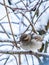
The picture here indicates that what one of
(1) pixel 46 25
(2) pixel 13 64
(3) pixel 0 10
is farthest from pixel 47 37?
(3) pixel 0 10

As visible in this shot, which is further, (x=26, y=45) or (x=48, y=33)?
(x=48, y=33)

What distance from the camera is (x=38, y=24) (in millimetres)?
1621

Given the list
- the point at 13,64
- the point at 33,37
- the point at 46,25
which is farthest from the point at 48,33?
the point at 33,37

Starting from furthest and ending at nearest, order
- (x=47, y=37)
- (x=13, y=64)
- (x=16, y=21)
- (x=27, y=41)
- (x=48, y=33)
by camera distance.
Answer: (x=16, y=21), (x=13, y=64), (x=48, y=33), (x=47, y=37), (x=27, y=41)

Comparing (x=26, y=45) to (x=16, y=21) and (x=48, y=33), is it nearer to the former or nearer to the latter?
(x=48, y=33)

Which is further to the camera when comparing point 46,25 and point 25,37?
point 46,25

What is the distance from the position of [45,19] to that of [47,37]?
0.42 ft

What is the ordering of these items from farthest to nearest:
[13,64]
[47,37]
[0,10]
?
[0,10], [13,64], [47,37]

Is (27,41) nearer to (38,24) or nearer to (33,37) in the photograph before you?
(33,37)

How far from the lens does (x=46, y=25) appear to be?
157 centimetres

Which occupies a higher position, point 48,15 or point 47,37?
point 48,15

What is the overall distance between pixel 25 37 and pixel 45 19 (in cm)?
71

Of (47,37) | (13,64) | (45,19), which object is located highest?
(45,19)

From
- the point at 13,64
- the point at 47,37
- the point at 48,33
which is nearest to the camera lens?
the point at 47,37
